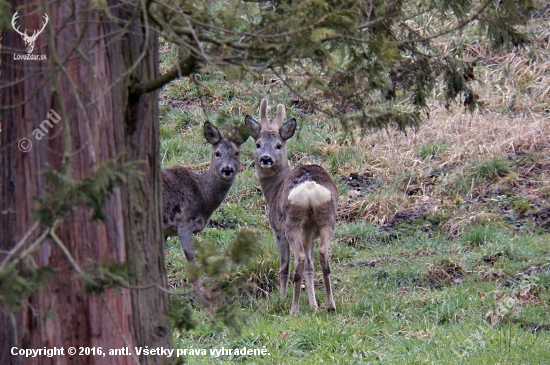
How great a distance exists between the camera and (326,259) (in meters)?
8.64

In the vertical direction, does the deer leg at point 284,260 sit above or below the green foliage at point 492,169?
below

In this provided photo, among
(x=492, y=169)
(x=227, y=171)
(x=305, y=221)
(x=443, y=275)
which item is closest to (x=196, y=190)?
(x=227, y=171)

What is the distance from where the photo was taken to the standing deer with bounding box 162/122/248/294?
10188mm

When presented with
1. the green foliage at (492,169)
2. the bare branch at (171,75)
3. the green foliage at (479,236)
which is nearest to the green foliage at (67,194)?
the bare branch at (171,75)

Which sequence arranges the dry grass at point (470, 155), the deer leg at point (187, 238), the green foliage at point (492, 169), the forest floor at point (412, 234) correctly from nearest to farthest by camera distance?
1. the forest floor at point (412, 234)
2. the deer leg at point (187, 238)
3. the dry grass at point (470, 155)
4. the green foliage at point (492, 169)

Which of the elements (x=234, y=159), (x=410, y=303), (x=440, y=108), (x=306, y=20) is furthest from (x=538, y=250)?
(x=306, y=20)

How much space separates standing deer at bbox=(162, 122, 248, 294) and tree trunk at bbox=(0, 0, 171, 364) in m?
5.77

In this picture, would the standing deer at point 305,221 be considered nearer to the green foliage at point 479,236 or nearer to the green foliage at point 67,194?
the green foliage at point 479,236

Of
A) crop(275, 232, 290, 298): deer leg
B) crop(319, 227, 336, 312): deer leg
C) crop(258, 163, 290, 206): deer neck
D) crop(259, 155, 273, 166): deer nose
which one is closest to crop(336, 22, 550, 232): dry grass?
crop(258, 163, 290, 206): deer neck

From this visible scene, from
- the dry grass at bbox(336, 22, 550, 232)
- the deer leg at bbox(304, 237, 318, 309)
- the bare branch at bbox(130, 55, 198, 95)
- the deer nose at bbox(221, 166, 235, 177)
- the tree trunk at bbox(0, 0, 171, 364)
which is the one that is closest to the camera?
the bare branch at bbox(130, 55, 198, 95)

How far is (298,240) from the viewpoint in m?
8.80

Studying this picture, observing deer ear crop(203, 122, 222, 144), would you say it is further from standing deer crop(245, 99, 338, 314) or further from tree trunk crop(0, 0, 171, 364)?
tree trunk crop(0, 0, 171, 364)

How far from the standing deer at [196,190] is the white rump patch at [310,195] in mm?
1730

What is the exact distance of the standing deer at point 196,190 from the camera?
10.2 metres
